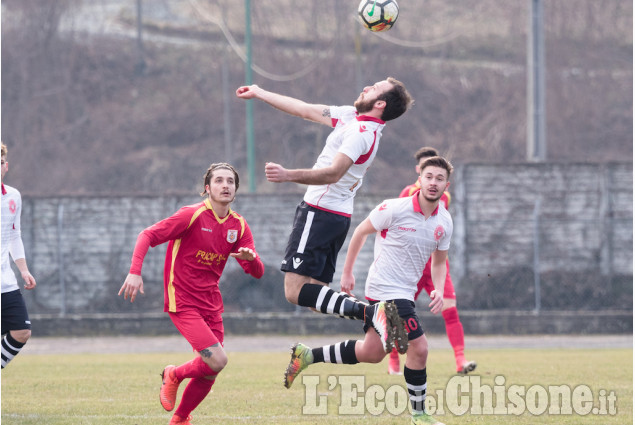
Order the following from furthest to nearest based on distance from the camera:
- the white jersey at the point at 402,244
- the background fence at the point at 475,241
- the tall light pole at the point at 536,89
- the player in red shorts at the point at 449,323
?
the tall light pole at the point at 536,89 → the background fence at the point at 475,241 → the player in red shorts at the point at 449,323 → the white jersey at the point at 402,244

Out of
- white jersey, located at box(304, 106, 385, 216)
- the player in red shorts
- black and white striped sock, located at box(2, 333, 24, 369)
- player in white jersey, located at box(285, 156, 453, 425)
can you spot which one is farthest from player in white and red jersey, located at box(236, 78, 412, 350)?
the player in red shorts

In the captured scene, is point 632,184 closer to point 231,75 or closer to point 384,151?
point 384,151

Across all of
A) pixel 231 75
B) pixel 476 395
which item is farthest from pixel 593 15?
pixel 476 395

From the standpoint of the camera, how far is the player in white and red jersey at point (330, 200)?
664 centimetres

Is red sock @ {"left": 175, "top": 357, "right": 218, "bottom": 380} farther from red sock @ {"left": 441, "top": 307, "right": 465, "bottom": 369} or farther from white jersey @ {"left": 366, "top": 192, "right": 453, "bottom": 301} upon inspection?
red sock @ {"left": 441, "top": 307, "right": 465, "bottom": 369}

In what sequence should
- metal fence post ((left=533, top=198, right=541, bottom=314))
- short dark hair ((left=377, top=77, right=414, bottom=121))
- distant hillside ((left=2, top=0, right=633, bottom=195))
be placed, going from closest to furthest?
short dark hair ((left=377, top=77, right=414, bottom=121)) < metal fence post ((left=533, top=198, right=541, bottom=314)) < distant hillside ((left=2, top=0, right=633, bottom=195))

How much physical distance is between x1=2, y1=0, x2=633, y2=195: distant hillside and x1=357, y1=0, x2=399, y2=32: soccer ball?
25.6 metres

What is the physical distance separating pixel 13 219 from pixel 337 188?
9.56 ft

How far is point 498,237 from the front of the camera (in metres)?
17.0

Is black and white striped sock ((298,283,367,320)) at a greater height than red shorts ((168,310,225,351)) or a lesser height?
greater

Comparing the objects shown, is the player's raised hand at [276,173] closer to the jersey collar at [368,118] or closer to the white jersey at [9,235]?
the jersey collar at [368,118]

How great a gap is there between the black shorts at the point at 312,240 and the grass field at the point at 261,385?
1252 mm

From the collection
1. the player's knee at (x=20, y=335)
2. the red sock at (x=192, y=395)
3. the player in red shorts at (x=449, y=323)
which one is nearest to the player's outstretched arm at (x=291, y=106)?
the red sock at (x=192, y=395)

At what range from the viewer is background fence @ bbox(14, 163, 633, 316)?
1678 cm
